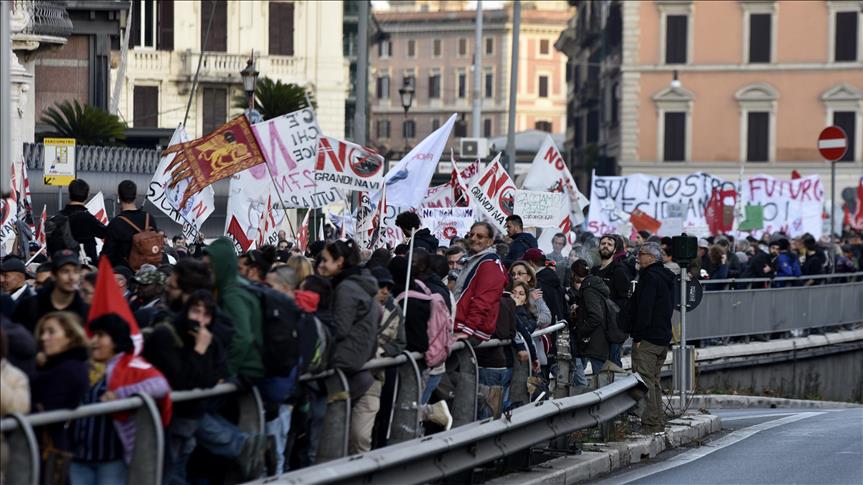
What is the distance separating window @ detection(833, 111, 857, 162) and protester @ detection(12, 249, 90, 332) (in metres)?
63.4

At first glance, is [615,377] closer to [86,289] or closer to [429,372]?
[429,372]

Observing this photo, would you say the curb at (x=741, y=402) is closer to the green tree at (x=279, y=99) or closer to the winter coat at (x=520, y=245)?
the winter coat at (x=520, y=245)

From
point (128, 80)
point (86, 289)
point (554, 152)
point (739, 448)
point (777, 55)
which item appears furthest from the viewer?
point (777, 55)

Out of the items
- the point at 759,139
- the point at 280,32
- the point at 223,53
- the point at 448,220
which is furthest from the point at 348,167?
the point at 759,139

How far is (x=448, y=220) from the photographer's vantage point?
24125 millimetres

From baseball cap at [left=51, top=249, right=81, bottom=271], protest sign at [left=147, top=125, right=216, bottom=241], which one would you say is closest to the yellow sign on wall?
protest sign at [left=147, top=125, right=216, bottom=241]

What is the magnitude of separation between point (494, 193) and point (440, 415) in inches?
482

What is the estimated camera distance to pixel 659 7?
73.4 m

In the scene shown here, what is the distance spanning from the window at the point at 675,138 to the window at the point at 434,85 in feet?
242

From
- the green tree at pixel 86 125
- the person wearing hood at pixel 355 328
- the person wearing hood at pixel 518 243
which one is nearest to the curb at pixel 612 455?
the person wearing hood at pixel 355 328

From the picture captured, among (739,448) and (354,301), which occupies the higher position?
(354,301)

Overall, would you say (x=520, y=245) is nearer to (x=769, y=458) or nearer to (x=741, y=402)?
(x=769, y=458)

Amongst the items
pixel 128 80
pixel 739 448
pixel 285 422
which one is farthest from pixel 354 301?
pixel 128 80

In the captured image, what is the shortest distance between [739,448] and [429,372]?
5436mm
